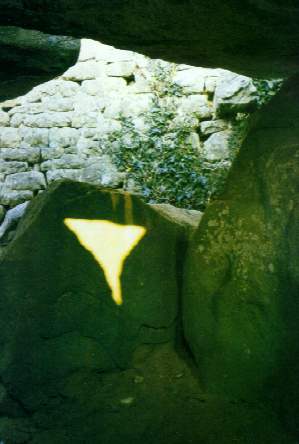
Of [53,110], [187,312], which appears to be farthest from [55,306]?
[53,110]

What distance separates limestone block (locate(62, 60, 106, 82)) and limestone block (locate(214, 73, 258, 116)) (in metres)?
1.40

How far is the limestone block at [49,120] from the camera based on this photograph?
18.8 feet

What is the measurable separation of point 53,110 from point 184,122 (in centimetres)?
158

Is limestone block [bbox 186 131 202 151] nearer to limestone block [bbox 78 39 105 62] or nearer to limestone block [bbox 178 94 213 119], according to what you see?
limestone block [bbox 178 94 213 119]

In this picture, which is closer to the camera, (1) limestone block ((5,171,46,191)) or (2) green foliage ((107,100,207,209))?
(2) green foliage ((107,100,207,209))

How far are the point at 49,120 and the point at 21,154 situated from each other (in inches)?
20.4

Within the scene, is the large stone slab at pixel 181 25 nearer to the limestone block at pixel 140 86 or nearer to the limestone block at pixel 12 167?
the limestone block at pixel 140 86

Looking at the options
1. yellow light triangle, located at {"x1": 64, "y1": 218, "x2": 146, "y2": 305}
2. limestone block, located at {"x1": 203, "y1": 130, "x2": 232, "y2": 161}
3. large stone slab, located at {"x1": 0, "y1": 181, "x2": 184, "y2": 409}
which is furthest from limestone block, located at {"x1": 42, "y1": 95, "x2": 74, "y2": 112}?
yellow light triangle, located at {"x1": 64, "y1": 218, "x2": 146, "y2": 305}

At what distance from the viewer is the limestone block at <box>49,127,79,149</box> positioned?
5.69 metres

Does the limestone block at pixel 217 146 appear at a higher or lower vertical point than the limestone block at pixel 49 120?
lower

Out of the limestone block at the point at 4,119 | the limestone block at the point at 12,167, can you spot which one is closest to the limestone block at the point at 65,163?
the limestone block at the point at 12,167

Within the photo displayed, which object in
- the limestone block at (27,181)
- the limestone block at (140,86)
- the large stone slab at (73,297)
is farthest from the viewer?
the limestone block at (27,181)

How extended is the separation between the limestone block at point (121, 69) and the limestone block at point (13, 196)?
5.45ft

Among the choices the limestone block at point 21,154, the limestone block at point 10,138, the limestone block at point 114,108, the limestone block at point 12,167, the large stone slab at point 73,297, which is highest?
the limestone block at point 114,108
